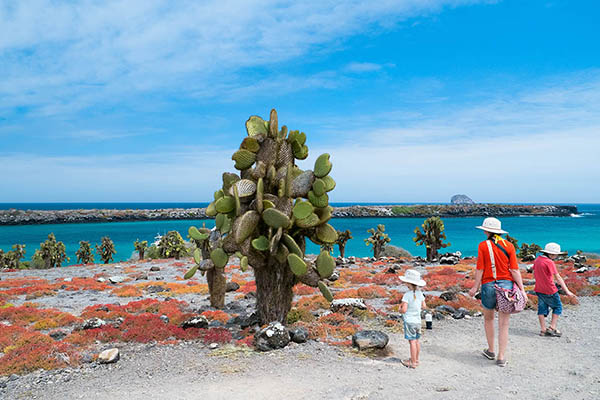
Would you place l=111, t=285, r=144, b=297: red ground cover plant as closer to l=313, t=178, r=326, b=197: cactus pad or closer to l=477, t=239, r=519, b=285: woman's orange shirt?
l=313, t=178, r=326, b=197: cactus pad

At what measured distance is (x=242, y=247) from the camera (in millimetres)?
9328

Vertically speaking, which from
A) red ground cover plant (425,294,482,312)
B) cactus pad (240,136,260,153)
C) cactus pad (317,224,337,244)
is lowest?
red ground cover plant (425,294,482,312)

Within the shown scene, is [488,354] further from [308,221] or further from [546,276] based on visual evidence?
[308,221]

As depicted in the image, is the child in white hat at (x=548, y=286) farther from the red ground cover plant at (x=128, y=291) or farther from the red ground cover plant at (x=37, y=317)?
the red ground cover plant at (x=128, y=291)

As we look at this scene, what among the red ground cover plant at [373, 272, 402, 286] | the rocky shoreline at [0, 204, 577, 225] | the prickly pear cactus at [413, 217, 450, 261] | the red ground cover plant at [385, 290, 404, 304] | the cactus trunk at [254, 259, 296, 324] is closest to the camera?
the cactus trunk at [254, 259, 296, 324]

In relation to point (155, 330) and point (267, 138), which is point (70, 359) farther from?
point (267, 138)

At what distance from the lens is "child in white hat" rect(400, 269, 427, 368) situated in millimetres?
7289

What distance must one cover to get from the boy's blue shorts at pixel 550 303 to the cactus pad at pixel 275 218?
22.7 feet

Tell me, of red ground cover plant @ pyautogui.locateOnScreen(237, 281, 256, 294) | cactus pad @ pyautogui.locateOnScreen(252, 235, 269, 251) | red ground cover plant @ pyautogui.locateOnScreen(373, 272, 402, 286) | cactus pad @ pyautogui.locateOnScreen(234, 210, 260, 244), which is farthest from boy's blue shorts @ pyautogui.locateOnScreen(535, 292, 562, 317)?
red ground cover plant @ pyautogui.locateOnScreen(237, 281, 256, 294)

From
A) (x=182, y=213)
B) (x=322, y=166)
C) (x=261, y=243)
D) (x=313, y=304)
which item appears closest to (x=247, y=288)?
(x=313, y=304)

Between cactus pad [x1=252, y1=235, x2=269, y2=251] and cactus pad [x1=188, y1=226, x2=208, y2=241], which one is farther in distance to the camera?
cactus pad [x1=188, y1=226, x2=208, y2=241]

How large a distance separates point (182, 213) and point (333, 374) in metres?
141

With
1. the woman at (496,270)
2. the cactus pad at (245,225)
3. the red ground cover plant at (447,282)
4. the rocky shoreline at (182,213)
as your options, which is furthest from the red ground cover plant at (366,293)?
the rocky shoreline at (182,213)

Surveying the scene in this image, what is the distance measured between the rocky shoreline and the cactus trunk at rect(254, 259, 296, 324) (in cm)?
11377
